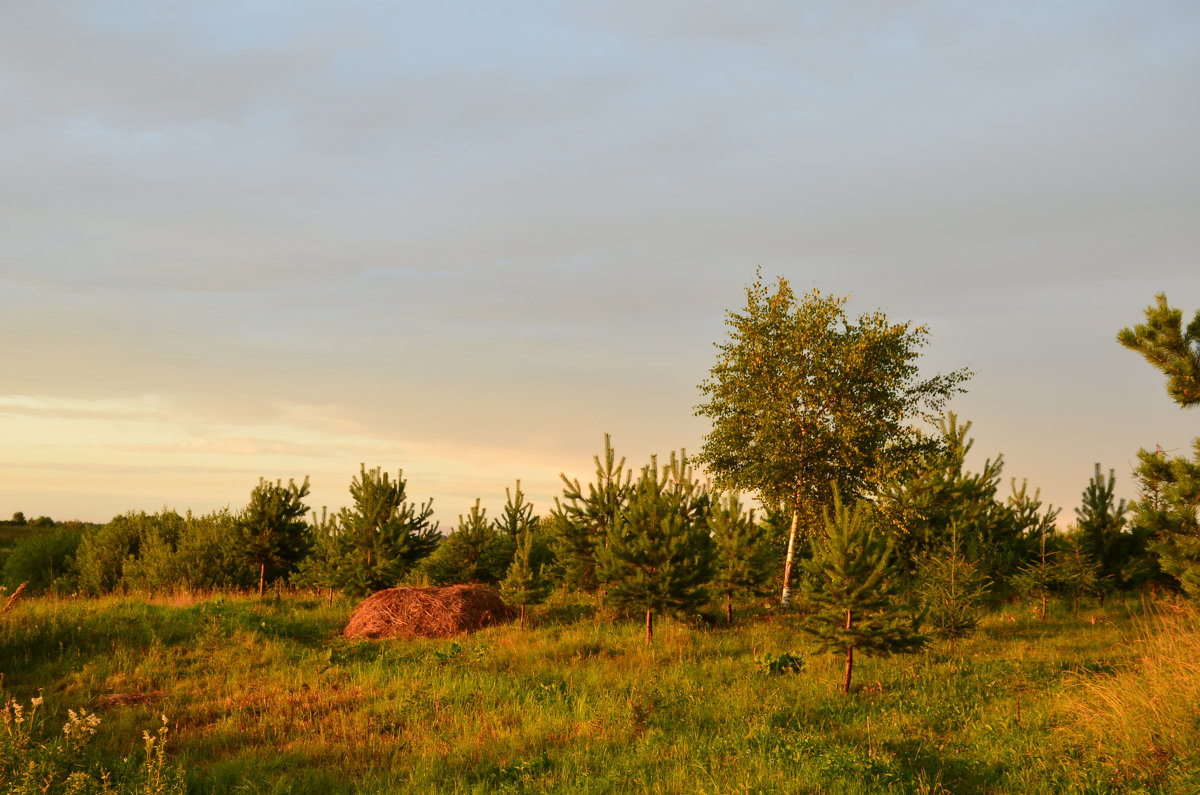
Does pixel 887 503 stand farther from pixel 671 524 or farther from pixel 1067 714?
pixel 1067 714

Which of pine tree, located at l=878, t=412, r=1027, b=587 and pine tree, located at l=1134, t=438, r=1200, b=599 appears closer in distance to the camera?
pine tree, located at l=1134, t=438, r=1200, b=599

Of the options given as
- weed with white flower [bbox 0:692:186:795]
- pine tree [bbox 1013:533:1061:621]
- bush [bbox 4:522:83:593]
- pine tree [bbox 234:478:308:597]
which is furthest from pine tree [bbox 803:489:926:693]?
bush [bbox 4:522:83:593]

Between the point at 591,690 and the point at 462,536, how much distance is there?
13841 millimetres

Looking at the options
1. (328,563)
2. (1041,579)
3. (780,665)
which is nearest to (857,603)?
(780,665)

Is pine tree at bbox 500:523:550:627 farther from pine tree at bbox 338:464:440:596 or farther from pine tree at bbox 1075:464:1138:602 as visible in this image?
pine tree at bbox 1075:464:1138:602

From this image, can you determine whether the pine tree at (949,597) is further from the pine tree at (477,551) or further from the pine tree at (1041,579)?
the pine tree at (477,551)

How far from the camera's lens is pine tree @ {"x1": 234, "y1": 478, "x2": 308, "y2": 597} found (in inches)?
990

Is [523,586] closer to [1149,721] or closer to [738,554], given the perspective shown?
[738,554]

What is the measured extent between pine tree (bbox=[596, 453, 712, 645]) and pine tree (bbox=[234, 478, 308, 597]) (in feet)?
40.4

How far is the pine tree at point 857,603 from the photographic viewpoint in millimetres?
13648

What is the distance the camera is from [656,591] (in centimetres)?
1816

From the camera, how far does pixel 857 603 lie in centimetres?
1382

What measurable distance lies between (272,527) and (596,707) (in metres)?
16.6

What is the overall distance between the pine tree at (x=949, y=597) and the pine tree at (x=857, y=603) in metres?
4.68
